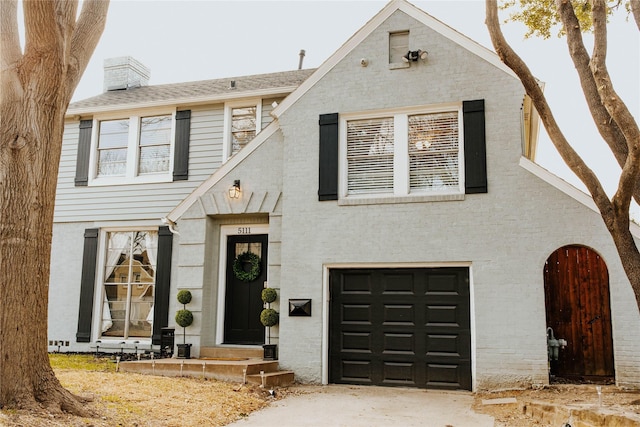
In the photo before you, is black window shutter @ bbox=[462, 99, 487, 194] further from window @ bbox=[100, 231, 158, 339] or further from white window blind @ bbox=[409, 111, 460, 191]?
window @ bbox=[100, 231, 158, 339]

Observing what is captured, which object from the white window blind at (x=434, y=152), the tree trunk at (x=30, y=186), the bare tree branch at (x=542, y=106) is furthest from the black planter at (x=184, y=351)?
Answer: the bare tree branch at (x=542, y=106)

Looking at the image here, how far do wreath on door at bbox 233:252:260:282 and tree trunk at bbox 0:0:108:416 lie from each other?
5.04 metres

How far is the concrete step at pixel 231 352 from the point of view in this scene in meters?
10.3

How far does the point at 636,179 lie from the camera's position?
6.61 metres

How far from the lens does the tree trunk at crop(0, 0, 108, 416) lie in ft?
18.6

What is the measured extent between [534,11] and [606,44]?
9.86ft

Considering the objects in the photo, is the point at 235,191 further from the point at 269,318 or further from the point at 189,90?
the point at 189,90

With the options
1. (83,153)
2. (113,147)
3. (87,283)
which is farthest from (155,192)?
(87,283)

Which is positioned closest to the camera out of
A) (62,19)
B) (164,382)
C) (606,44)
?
(62,19)

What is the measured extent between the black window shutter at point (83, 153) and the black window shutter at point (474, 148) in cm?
880

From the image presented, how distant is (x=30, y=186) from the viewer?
237 inches

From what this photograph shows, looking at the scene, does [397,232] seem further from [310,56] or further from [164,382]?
[310,56]

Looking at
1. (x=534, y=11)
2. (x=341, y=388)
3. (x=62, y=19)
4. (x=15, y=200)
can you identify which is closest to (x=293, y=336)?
(x=341, y=388)

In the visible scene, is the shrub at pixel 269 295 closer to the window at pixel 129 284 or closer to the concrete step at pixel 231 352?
the concrete step at pixel 231 352
